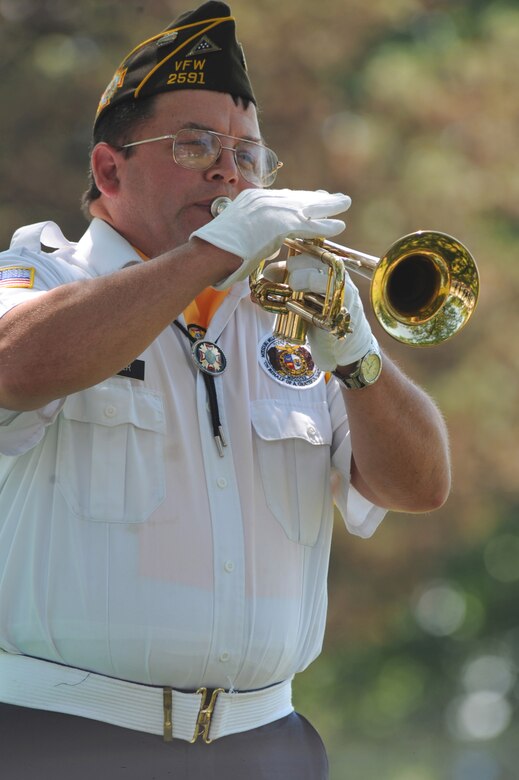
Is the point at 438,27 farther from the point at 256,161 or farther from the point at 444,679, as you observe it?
the point at 256,161

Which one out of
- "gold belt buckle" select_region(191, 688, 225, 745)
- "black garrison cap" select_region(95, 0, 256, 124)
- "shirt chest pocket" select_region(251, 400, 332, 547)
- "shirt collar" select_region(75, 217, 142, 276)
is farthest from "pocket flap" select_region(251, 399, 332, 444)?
"black garrison cap" select_region(95, 0, 256, 124)

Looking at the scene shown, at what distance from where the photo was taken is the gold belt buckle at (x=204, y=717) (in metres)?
2.88

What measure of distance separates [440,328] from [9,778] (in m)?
1.43

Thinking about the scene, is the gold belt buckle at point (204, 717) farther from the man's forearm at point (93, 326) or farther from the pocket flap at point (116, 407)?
the man's forearm at point (93, 326)

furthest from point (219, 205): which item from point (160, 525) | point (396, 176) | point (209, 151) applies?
point (396, 176)

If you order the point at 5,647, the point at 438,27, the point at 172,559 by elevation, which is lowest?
the point at 5,647

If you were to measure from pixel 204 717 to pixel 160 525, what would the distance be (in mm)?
441

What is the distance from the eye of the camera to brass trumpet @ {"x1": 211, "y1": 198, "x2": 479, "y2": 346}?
2.96 metres

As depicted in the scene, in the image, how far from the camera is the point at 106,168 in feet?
11.8

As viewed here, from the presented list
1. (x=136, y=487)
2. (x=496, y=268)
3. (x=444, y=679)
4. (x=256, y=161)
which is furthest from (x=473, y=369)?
(x=136, y=487)

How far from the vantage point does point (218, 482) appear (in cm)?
302

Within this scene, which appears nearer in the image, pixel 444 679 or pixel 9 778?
pixel 9 778

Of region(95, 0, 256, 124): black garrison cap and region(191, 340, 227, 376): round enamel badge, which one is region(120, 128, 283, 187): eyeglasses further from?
region(191, 340, 227, 376): round enamel badge

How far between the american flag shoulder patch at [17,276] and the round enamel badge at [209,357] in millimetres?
445
